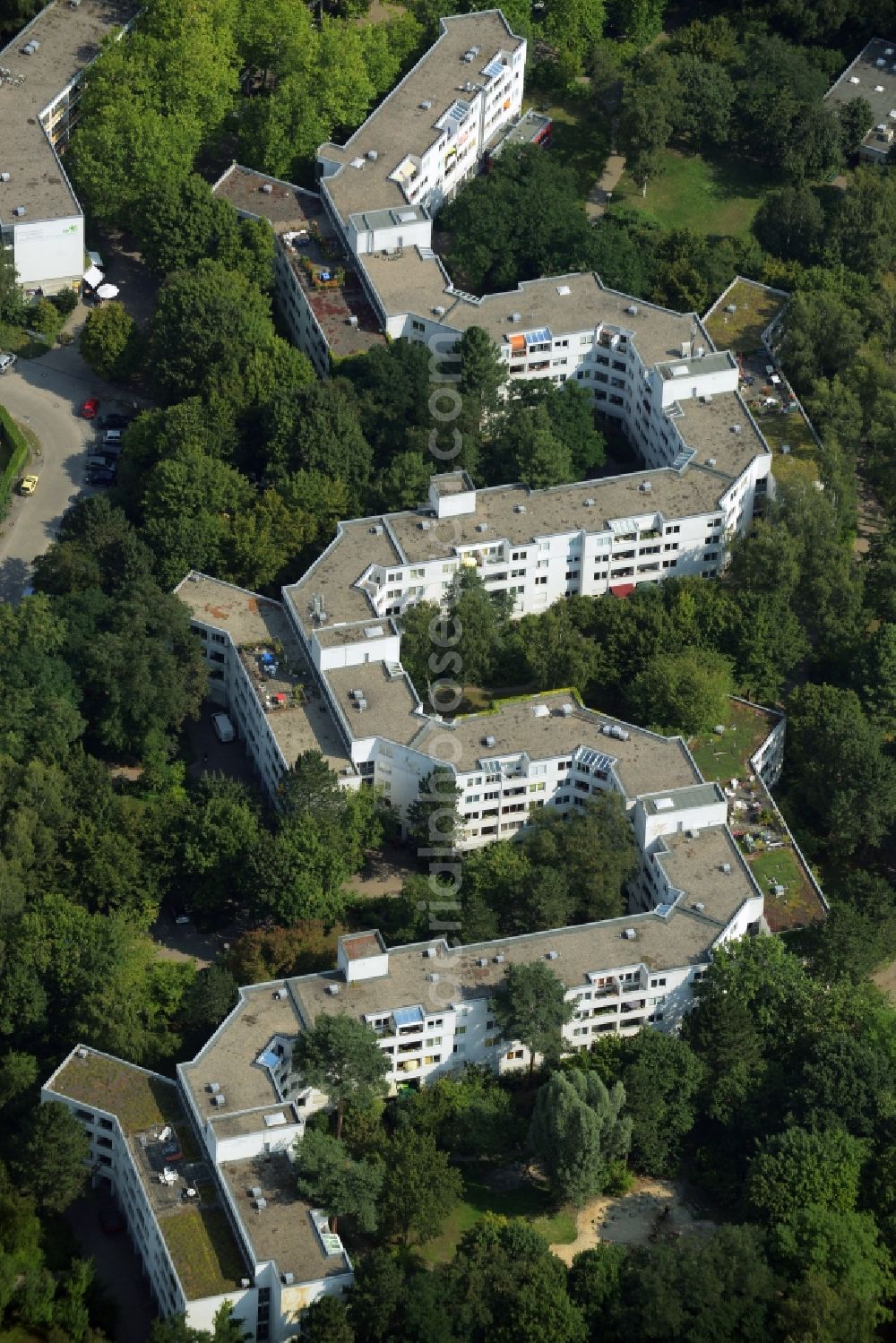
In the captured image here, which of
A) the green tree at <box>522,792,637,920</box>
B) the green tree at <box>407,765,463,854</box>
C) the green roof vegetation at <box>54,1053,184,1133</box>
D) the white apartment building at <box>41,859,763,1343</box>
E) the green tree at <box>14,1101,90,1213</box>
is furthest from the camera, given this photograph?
the green tree at <box>407,765,463,854</box>

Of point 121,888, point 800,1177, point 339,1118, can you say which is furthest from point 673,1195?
point 121,888

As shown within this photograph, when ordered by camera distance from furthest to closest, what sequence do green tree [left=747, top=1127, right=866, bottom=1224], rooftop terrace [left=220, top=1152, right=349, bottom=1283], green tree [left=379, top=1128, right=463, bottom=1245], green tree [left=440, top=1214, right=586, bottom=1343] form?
1. green tree [left=747, top=1127, right=866, bottom=1224]
2. green tree [left=379, top=1128, right=463, bottom=1245]
3. rooftop terrace [left=220, top=1152, right=349, bottom=1283]
4. green tree [left=440, top=1214, right=586, bottom=1343]

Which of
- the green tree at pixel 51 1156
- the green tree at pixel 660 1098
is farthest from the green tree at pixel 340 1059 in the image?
the green tree at pixel 660 1098

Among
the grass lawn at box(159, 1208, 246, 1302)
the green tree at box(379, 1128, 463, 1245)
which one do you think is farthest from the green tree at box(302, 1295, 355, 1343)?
the green tree at box(379, 1128, 463, 1245)

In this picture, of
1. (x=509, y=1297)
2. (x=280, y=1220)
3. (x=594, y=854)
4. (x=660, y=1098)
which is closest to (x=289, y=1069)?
(x=280, y=1220)

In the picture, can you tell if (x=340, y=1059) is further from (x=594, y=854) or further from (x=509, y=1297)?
(x=594, y=854)

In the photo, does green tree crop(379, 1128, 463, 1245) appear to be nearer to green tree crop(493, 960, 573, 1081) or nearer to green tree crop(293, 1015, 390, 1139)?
green tree crop(293, 1015, 390, 1139)

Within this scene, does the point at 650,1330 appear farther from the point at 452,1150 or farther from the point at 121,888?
the point at 121,888

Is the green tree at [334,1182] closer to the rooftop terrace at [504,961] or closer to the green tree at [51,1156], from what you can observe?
the rooftop terrace at [504,961]
